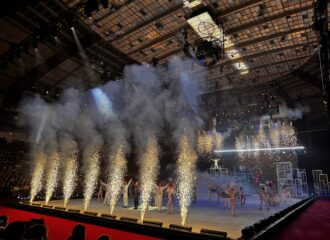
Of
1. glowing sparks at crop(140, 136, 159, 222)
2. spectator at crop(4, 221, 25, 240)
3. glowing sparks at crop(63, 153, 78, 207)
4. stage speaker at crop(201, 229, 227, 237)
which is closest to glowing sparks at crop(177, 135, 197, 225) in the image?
glowing sparks at crop(140, 136, 159, 222)

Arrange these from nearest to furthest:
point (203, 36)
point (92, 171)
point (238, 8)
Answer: point (238, 8) < point (203, 36) < point (92, 171)

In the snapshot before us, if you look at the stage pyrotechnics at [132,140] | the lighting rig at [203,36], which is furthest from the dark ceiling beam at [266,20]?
the stage pyrotechnics at [132,140]

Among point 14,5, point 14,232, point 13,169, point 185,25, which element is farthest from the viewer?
point 13,169

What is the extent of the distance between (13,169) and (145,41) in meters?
12.1

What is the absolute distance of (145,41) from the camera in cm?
1277

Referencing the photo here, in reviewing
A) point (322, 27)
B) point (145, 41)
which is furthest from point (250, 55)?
point (145, 41)

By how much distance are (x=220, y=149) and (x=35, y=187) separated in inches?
640

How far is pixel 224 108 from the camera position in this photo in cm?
2064

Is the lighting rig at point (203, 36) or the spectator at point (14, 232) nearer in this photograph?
the spectator at point (14, 232)

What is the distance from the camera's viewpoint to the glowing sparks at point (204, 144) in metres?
22.7

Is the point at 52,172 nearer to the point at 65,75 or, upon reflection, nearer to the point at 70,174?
the point at 70,174

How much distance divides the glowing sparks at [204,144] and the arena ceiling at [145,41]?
6349 mm

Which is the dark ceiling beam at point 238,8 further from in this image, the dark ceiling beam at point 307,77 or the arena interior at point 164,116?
the dark ceiling beam at point 307,77

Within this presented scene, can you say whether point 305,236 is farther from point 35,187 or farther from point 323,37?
point 35,187
